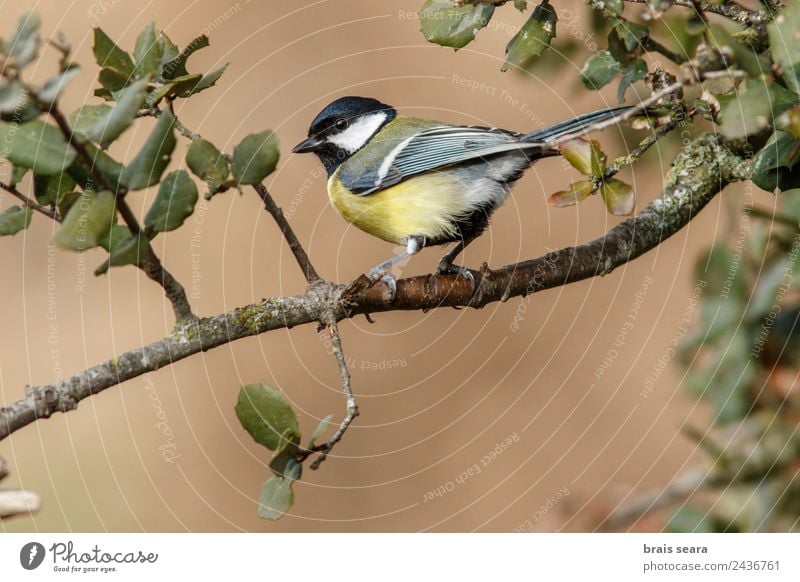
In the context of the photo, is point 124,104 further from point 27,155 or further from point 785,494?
point 785,494

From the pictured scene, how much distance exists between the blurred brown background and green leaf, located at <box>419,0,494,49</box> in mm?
288

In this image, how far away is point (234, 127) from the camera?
3.82 feet

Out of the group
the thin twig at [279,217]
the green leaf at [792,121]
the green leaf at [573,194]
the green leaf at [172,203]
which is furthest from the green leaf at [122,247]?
the green leaf at [792,121]

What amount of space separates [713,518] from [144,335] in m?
0.80

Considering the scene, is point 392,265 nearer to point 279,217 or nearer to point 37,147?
point 279,217

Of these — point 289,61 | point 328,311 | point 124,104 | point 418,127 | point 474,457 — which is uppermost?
point 289,61

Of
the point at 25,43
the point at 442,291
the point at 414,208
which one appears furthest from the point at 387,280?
the point at 25,43

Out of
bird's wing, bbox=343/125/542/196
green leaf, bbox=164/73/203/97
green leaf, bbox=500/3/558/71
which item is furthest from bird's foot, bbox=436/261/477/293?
green leaf, bbox=164/73/203/97

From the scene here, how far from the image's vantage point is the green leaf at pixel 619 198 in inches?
28.8

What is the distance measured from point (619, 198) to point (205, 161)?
0.37 meters

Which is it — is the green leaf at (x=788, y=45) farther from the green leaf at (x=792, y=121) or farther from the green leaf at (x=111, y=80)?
the green leaf at (x=111, y=80)

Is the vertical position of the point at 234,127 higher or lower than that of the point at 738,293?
higher

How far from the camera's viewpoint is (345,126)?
107 cm
